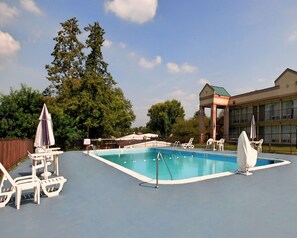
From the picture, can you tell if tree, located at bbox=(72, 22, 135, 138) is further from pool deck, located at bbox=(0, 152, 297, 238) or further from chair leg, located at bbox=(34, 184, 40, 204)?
chair leg, located at bbox=(34, 184, 40, 204)

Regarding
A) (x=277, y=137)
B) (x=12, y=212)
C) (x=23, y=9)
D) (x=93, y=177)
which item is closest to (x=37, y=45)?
(x=23, y=9)

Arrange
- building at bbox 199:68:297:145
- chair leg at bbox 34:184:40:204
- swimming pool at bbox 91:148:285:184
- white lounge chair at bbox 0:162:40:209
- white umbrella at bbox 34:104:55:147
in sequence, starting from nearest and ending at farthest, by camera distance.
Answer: white lounge chair at bbox 0:162:40:209
chair leg at bbox 34:184:40:204
white umbrella at bbox 34:104:55:147
swimming pool at bbox 91:148:285:184
building at bbox 199:68:297:145

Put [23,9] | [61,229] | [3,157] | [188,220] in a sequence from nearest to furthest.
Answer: [61,229] → [188,220] → [3,157] → [23,9]

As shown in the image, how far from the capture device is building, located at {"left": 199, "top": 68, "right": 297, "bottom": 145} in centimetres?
2181

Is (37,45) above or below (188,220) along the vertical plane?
above

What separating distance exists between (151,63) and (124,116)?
46.5 feet

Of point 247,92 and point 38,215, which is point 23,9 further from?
point 247,92

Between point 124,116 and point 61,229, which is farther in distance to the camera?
point 124,116

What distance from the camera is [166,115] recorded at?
4781 centimetres

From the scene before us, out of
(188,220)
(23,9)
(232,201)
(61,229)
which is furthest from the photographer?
(23,9)

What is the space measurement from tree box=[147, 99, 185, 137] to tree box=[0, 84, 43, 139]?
109ft

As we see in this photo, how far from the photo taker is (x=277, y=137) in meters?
23.6

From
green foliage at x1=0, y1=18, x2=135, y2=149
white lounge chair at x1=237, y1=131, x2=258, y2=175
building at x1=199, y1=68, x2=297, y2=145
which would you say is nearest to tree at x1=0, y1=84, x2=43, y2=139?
green foliage at x1=0, y1=18, x2=135, y2=149

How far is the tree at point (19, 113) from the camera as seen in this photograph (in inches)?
639
